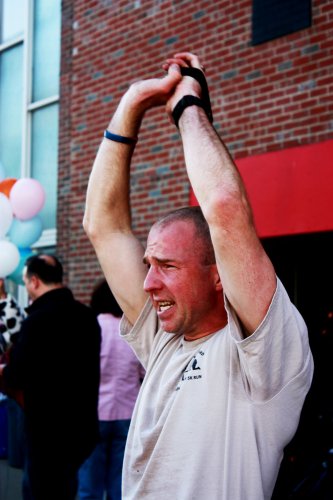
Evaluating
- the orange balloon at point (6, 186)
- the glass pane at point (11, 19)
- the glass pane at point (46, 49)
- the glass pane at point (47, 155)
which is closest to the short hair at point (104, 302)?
the orange balloon at point (6, 186)

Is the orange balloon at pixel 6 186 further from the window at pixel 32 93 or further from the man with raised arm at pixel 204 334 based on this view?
the man with raised arm at pixel 204 334

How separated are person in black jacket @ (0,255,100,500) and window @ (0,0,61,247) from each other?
3.95 metres

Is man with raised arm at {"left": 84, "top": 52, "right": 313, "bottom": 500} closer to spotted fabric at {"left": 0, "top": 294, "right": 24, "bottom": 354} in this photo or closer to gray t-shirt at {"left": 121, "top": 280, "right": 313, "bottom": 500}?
gray t-shirt at {"left": 121, "top": 280, "right": 313, "bottom": 500}

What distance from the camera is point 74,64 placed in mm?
8445

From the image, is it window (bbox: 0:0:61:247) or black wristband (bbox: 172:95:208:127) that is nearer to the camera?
black wristband (bbox: 172:95:208:127)

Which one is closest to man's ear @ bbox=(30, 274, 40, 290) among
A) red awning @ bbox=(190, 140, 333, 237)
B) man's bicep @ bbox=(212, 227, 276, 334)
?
red awning @ bbox=(190, 140, 333, 237)

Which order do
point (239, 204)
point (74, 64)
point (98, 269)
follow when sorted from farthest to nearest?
point (74, 64)
point (98, 269)
point (239, 204)

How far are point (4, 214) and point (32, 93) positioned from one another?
A: 3790 millimetres

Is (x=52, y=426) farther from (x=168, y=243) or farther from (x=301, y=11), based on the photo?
(x=301, y=11)

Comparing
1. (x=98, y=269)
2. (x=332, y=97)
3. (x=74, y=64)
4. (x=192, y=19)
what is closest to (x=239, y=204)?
A: (x=332, y=97)

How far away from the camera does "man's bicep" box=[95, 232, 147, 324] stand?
2621mm

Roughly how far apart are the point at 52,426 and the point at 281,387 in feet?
10.1

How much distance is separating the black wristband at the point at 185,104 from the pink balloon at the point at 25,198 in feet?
13.8

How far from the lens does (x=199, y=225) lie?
2406mm
